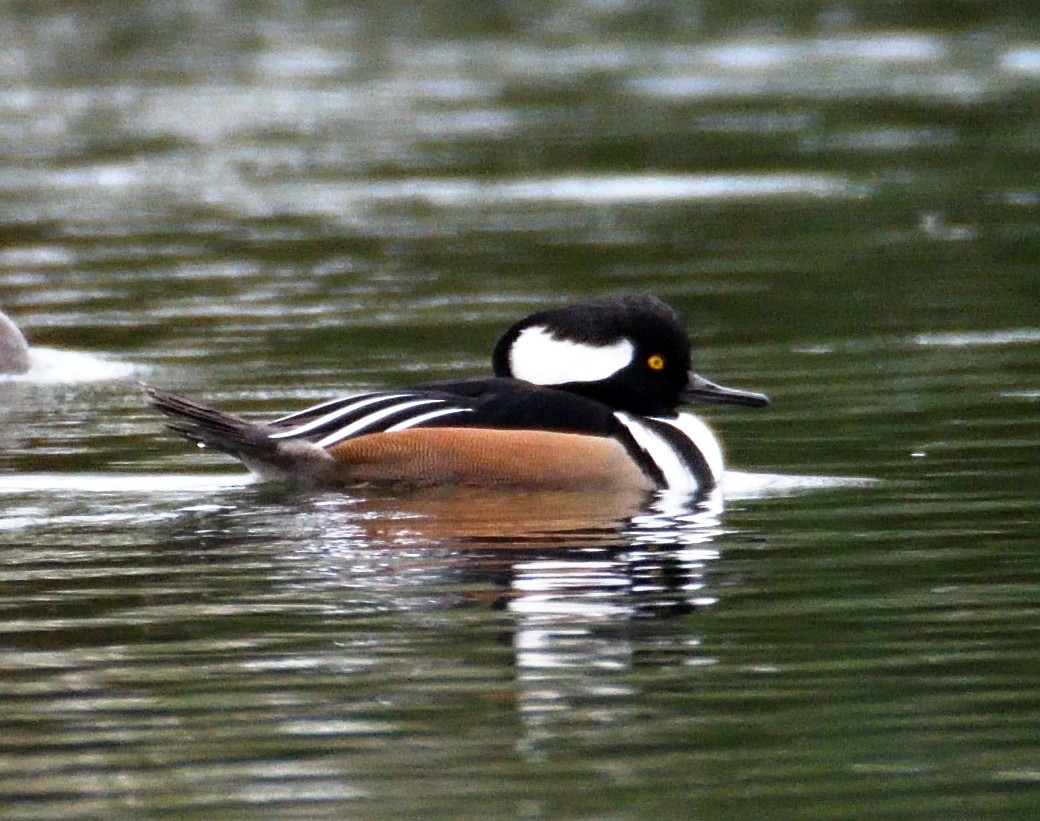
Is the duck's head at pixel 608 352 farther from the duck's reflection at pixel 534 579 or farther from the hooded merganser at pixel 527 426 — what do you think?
the duck's reflection at pixel 534 579

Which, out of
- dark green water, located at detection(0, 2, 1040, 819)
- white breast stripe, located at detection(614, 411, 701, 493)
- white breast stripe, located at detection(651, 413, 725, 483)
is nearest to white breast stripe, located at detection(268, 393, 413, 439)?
dark green water, located at detection(0, 2, 1040, 819)

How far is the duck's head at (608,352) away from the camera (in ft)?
35.0

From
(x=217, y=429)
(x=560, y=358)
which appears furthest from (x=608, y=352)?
(x=217, y=429)

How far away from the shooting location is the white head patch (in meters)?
10.7

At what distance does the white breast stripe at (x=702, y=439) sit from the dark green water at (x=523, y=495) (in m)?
0.27

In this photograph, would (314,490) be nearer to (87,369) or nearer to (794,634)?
(794,634)

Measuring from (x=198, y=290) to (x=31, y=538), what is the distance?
790 centimetres

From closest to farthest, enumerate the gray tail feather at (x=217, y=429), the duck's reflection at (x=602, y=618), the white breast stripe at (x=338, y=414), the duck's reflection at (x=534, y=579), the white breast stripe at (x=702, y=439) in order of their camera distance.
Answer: the duck's reflection at (x=602, y=618), the duck's reflection at (x=534, y=579), the gray tail feather at (x=217, y=429), the white breast stripe at (x=338, y=414), the white breast stripe at (x=702, y=439)

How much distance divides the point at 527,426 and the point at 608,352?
1.90 ft

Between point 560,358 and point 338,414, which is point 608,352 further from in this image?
point 338,414

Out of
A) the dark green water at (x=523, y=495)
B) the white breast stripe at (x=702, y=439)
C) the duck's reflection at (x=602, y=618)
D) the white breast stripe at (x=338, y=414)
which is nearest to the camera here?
the dark green water at (x=523, y=495)

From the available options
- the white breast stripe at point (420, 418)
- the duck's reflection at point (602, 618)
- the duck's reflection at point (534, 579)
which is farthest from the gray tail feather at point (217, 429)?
the duck's reflection at point (602, 618)

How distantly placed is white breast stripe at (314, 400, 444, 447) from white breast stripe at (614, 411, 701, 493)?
826 millimetres

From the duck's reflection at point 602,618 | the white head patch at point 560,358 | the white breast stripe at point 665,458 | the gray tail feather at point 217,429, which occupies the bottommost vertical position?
the duck's reflection at point 602,618
